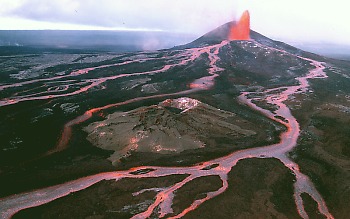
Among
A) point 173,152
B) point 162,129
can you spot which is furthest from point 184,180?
point 162,129

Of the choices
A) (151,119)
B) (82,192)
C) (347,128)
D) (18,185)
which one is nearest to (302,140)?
(347,128)

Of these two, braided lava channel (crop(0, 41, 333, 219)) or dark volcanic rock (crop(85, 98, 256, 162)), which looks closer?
braided lava channel (crop(0, 41, 333, 219))

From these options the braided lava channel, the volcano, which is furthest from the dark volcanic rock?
the braided lava channel

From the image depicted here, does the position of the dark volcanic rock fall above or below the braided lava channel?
above

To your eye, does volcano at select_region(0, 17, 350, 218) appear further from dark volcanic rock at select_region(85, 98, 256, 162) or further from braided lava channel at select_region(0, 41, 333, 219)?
dark volcanic rock at select_region(85, 98, 256, 162)

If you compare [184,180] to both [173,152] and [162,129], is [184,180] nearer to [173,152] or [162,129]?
[173,152]

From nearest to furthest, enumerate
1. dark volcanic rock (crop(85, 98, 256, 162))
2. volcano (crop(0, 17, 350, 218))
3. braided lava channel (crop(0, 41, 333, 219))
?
braided lava channel (crop(0, 41, 333, 219))
volcano (crop(0, 17, 350, 218))
dark volcanic rock (crop(85, 98, 256, 162))

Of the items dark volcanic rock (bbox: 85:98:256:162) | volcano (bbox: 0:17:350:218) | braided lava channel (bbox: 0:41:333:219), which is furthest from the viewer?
dark volcanic rock (bbox: 85:98:256:162)

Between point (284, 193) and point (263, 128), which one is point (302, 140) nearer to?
point (263, 128)
